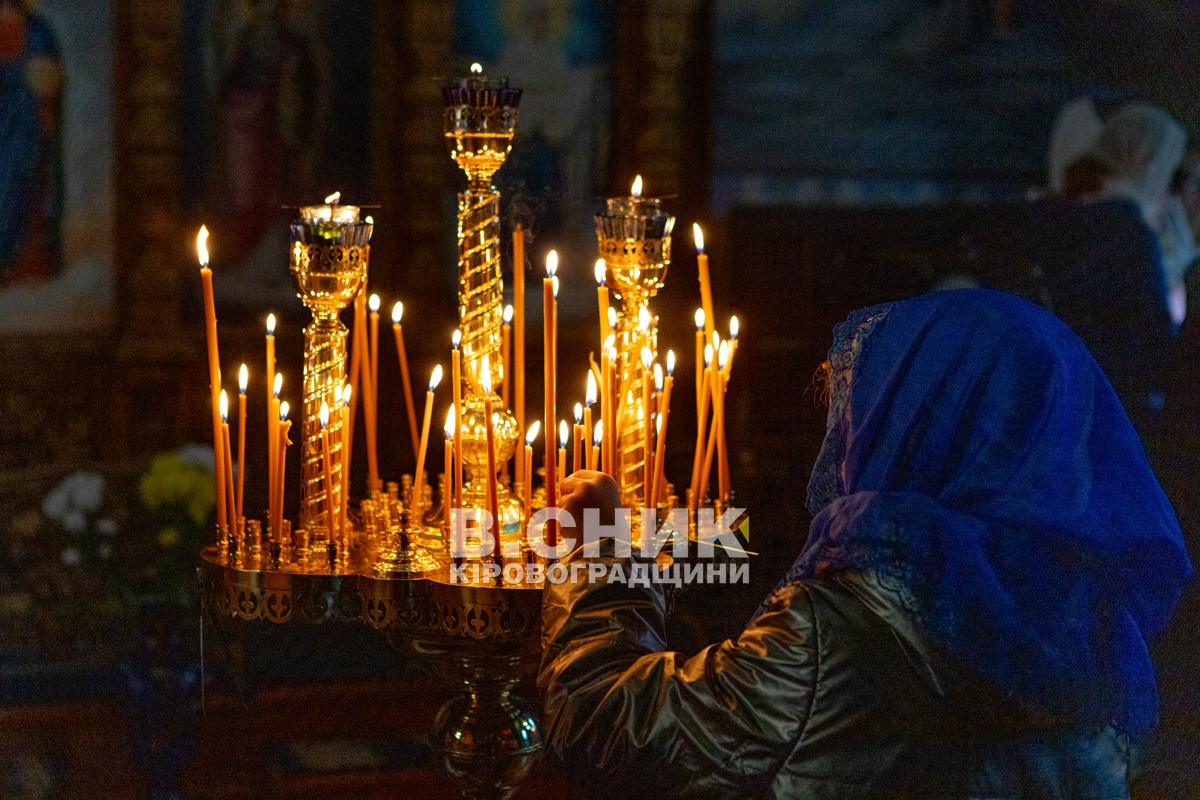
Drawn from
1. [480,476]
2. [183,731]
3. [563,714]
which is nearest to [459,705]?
[480,476]

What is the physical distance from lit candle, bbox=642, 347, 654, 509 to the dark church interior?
1.25m

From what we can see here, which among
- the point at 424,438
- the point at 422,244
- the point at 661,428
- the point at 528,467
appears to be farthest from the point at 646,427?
the point at 422,244

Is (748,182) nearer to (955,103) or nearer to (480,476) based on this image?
(955,103)

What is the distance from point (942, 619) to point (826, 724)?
0.49ft

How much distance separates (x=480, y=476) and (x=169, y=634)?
145 cm

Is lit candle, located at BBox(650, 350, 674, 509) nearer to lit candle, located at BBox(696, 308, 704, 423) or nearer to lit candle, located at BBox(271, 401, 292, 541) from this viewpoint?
lit candle, located at BBox(696, 308, 704, 423)

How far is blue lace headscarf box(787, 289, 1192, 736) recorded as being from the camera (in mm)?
1407

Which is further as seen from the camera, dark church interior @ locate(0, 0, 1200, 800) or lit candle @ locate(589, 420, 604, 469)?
dark church interior @ locate(0, 0, 1200, 800)

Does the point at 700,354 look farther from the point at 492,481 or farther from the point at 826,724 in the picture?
the point at 826,724

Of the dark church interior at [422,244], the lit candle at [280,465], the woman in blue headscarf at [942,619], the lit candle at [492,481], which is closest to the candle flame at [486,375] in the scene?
the lit candle at [492,481]

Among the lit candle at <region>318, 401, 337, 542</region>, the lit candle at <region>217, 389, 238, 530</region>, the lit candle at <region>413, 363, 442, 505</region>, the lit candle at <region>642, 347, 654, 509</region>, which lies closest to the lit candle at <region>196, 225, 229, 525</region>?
the lit candle at <region>217, 389, 238, 530</region>

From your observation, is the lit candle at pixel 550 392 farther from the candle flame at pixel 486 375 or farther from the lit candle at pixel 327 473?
the lit candle at pixel 327 473

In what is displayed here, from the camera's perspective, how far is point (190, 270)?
363 centimetres

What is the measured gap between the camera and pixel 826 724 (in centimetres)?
142
